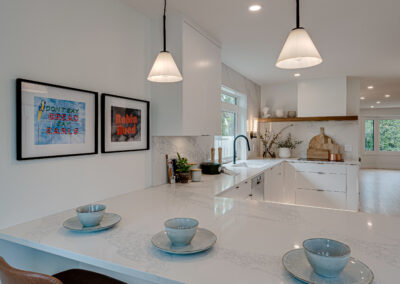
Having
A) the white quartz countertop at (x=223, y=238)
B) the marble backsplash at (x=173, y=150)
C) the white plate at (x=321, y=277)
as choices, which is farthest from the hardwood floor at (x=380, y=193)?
the white plate at (x=321, y=277)

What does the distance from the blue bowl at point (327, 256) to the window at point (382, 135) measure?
10972 mm

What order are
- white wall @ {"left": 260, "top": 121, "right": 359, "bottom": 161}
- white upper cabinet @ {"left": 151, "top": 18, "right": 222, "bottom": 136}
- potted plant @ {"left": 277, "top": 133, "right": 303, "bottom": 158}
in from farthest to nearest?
1. potted plant @ {"left": 277, "top": 133, "right": 303, "bottom": 158}
2. white wall @ {"left": 260, "top": 121, "right": 359, "bottom": 161}
3. white upper cabinet @ {"left": 151, "top": 18, "right": 222, "bottom": 136}

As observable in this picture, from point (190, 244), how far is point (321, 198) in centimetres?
407

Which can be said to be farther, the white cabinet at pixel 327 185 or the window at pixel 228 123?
the white cabinet at pixel 327 185

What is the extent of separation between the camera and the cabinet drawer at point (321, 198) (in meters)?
4.50

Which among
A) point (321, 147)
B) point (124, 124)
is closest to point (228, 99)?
point (321, 147)

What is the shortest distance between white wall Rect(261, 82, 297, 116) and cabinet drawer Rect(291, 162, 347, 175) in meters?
1.19

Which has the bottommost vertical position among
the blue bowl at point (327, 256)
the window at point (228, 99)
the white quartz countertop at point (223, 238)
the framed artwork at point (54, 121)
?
the white quartz countertop at point (223, 238)

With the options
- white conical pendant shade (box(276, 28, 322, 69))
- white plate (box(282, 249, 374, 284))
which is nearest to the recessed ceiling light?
white conical pendant shade (box(276, 28, 322, 69))

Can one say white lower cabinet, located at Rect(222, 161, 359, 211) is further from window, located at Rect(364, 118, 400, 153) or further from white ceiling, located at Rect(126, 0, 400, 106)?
window, located at Rect(364, 118, 400, 153)

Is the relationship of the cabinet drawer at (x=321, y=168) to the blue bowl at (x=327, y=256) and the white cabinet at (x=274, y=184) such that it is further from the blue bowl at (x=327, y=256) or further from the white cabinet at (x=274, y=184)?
the blue bowl at (x=327, y=256)

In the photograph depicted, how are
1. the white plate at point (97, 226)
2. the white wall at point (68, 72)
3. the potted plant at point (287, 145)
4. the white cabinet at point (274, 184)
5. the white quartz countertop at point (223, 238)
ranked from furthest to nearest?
the potted plant at point (287, 145), the white cabinet at point (274, 184), the white wall at point (68, 72), the white plate at point (97, 226), the white quartz countertop at point (223, 238)

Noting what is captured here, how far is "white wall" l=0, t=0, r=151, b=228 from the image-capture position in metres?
1.39

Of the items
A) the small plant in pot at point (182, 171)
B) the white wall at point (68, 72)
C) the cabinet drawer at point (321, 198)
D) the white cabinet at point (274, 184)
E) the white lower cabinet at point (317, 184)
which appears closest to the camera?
the white wall at point (68, 72)
